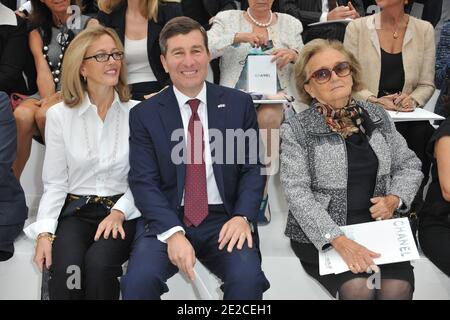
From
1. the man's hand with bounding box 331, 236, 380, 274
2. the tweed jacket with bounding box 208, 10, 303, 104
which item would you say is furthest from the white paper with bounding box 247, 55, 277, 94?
the man's hand with bounding box 331, 236, 380, 274

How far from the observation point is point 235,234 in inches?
85.2

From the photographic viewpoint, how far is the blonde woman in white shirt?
7.64 ft

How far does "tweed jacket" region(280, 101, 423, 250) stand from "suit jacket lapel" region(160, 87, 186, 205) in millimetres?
404

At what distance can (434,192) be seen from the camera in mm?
2422

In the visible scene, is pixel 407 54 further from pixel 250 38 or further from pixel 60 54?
pixel 60 54

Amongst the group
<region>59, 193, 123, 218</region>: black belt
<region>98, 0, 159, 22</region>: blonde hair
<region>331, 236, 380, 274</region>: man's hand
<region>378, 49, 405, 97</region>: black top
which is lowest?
<region>331, 236, 380, 274</region>: man's hand

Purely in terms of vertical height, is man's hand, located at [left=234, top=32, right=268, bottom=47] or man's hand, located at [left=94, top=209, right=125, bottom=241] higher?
man's hand, located at [left=234, top=32, right=268, bottom=47]

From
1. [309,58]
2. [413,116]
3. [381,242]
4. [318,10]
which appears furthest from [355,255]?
[318,10]

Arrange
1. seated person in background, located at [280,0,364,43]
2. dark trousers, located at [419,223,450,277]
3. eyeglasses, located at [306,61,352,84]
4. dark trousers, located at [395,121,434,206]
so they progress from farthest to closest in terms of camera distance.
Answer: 1. seated person in background, located at [280,0,364,43]
2. dark trousers, located at [395,121,434,206]
3. eyeglasses, located at [306,61,352,84]
4. dark trousers, located at [419,223,450,277]

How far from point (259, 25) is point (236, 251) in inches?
65.4

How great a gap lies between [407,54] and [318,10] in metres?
0.85

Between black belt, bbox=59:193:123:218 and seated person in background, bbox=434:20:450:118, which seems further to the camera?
seated person in background, bbox=434:20:450:118

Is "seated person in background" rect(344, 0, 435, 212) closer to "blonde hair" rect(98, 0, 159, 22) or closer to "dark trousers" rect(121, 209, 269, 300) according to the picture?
"blonde hair" rect(98, 0, 159, 22)
